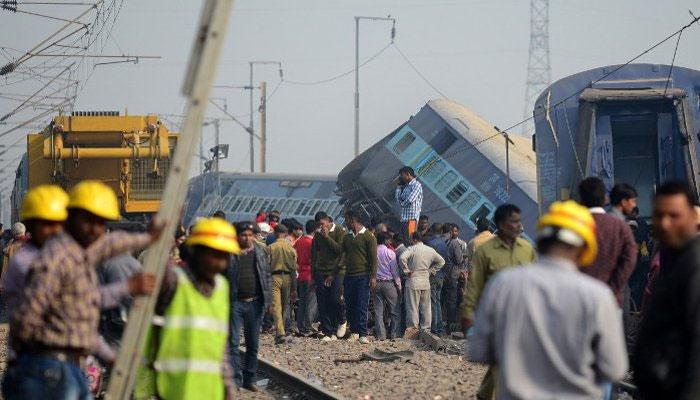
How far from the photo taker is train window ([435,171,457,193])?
29953 millimetres

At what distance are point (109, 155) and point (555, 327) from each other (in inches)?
725

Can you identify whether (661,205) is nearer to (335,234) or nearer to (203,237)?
(203,237)

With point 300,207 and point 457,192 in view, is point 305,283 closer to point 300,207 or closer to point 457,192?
point 457,192

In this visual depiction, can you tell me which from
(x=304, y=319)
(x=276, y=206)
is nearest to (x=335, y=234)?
(x=304, y=319)

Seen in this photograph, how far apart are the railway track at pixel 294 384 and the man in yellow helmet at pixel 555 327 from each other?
7232 mm

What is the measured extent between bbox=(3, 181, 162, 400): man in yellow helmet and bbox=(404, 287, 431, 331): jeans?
43.7 ft

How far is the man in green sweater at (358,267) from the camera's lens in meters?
18.5

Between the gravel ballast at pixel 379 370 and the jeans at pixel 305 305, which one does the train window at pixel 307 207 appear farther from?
the gravel ballast at pixel 379 370

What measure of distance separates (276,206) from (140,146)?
25.6 meters

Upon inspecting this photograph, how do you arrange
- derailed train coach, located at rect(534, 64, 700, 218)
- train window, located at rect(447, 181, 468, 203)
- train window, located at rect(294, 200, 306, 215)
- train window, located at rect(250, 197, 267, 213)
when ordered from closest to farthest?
derailed train coach, located at rect(534, 64, 700, 218) < train window, located at rect(447, 181, 468, 203) < train window, located at rect(294, 200, 306, 215) < train window, located at rect(250, 197, 267, 213)

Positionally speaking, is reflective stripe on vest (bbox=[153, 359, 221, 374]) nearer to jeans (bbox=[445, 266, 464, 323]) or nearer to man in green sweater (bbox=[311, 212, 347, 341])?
man in green sweater (bbox=[311, 212, 347, 341])

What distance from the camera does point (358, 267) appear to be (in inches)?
734

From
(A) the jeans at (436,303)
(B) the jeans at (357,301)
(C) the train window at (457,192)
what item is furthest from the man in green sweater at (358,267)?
(C) the train window at (457,192)

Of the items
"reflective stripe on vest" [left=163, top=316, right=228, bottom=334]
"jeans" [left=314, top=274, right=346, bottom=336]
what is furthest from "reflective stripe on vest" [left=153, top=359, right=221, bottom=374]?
"jeans" [left=314, top=274, right=346, bottom=336]
